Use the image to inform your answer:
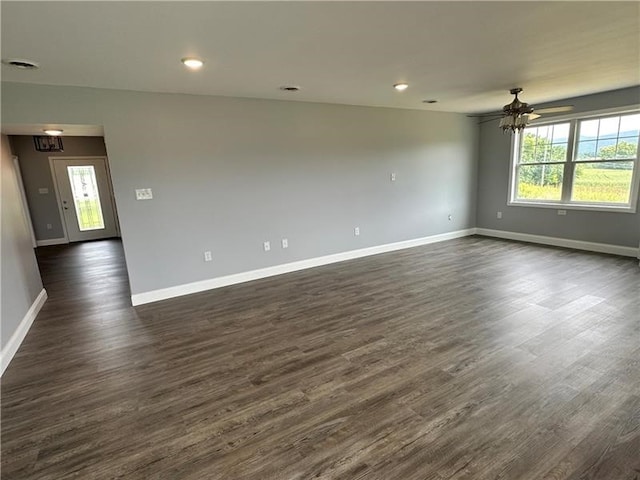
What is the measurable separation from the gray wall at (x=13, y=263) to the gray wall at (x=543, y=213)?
298 inches

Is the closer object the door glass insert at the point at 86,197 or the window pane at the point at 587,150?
the window pane at the point at 587,150

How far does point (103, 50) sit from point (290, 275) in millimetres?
3266

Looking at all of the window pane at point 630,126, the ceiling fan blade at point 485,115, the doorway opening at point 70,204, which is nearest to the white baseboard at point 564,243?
the window pane at point 630,126

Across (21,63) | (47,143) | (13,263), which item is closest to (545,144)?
(21,63)

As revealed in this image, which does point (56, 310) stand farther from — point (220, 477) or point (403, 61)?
point (403, 61)

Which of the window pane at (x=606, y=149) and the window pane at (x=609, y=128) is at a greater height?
the window pane at (x=609, y=128)

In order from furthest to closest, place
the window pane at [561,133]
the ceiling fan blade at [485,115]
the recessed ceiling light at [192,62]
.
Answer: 1. the ceiling fan blade at [485,115]
2. the window pane at [561,133]
3. the recessed ceiling light at [192,62]

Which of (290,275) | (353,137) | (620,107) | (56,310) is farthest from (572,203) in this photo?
(56,310)

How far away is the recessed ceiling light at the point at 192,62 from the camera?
2.75 m

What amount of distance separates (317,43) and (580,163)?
522cm

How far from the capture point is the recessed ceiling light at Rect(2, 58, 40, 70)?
258 cm

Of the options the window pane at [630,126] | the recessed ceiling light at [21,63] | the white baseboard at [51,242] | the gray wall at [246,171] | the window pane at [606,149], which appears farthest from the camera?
the white baseboard at [51,242]

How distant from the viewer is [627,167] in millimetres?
4941

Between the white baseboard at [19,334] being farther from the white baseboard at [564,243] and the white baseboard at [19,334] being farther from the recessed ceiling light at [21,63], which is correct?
the white baseboard at [564,243]
